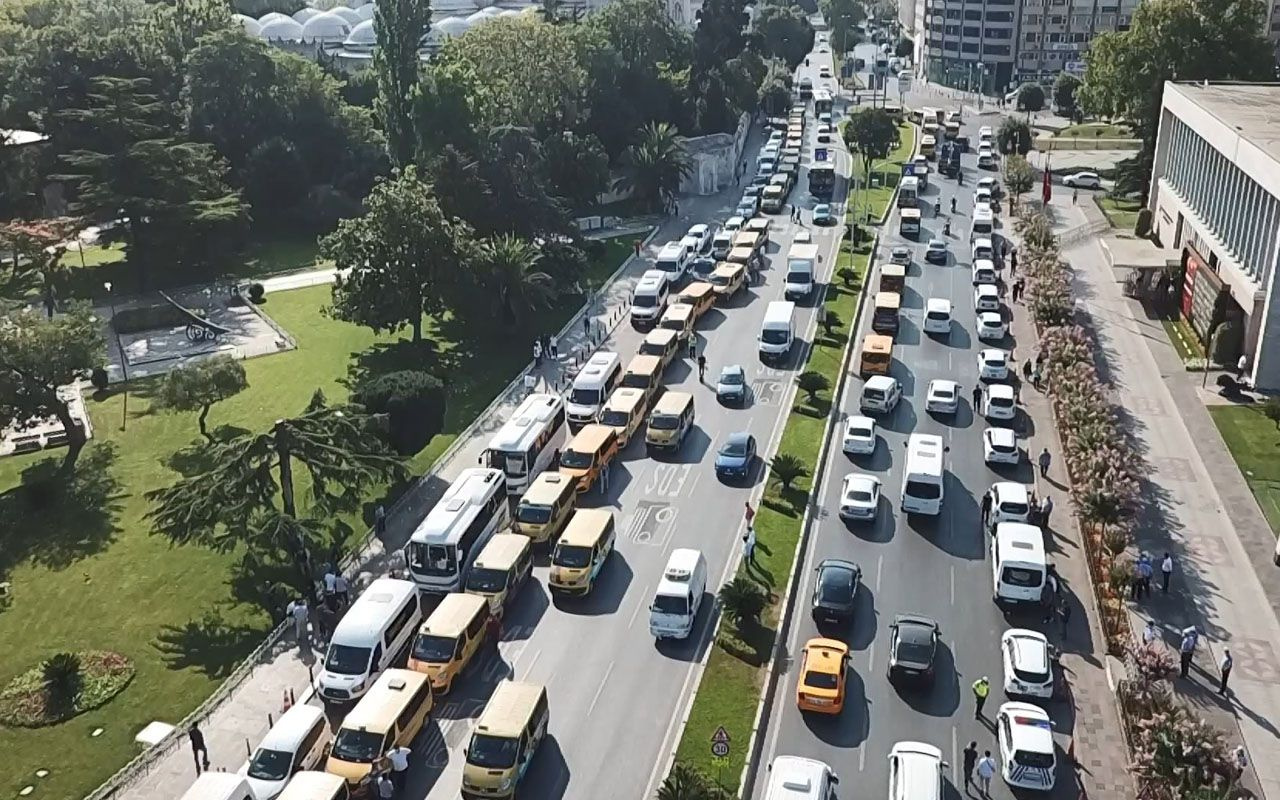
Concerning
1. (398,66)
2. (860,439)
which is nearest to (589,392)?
(860,439)

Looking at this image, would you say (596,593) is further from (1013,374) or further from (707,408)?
(1013,374)

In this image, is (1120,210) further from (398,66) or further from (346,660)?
(346,660)

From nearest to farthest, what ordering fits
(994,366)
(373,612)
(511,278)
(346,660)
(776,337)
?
1. (346,660)
2. (373,612)
3. (994,366)
4. (776,337)
5. (511,278)

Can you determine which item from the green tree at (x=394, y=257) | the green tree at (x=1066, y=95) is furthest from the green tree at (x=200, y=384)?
the green tree at (x=1066, y=95)

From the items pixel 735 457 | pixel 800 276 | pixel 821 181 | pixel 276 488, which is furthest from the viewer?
pixel 821 181

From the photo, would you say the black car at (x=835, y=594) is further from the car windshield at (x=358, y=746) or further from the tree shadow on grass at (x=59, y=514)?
the tree shadow on grass at (x=59, y=514)
